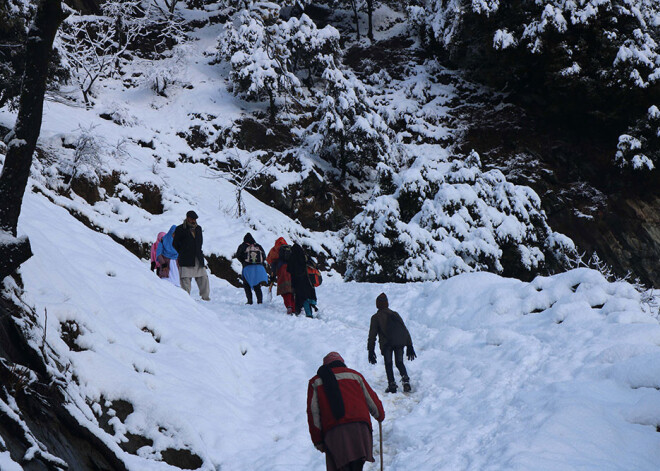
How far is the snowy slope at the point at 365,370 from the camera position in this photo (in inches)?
194

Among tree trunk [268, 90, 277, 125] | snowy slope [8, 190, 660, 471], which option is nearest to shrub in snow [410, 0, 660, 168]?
tree trunk [268, 90, 277, 125]

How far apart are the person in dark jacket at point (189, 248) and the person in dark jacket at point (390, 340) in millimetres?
5278

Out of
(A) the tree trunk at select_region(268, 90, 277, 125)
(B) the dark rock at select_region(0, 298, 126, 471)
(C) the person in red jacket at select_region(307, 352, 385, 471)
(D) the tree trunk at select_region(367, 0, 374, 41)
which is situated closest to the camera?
(B) the dark rock at select_region(0, 298, 126, 471)

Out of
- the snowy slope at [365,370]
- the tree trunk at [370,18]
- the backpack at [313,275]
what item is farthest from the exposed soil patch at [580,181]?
the backpack at [313,275]

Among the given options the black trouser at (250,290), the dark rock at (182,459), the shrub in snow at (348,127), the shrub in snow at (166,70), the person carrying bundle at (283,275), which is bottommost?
the black trouser at (250,290)

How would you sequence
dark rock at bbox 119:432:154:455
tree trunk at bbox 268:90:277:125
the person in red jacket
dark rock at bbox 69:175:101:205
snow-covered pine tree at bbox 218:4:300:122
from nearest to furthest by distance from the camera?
1. the person in red jacket
2. dark rock at bbox 119:432:154:455
3. dark rock at bbox 69:175:101:205
4. snow-covered pine tree at bbox 218:4:300:122
5. tree trunk at bbox 268:90:277:125

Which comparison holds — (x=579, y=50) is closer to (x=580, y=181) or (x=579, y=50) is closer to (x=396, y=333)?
(x=580, y=181)

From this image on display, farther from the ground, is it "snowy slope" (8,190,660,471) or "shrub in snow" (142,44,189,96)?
"shrub in snow" (142,44,189,96)

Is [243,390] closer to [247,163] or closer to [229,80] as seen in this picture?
[247,163]

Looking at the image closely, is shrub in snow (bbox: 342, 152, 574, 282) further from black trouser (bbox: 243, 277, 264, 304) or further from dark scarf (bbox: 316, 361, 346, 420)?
dark scarf (bbox: 316, 361, 346, 420)

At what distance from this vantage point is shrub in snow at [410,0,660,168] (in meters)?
25.0

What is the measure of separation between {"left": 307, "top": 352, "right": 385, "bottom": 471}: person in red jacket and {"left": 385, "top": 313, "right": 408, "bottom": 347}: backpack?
302 cm

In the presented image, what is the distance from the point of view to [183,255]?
36.4ft

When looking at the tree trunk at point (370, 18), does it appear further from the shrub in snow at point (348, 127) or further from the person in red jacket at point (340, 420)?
the person in red jacket at point (340, 420)
